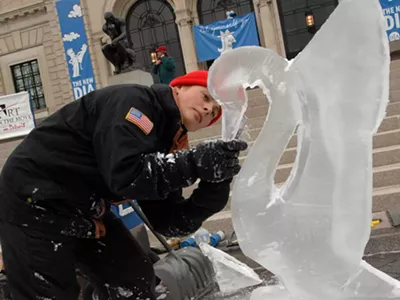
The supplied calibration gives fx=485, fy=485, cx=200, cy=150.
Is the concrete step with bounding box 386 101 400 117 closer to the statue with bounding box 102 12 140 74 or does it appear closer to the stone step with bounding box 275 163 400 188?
the stone step with bounding box 275 163 400 188

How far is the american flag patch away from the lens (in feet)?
5.17

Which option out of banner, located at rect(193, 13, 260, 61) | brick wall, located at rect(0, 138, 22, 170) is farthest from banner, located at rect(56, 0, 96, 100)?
brick wall, located at rect(0, 138, 22, 170)

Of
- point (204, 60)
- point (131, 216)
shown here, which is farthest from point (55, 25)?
point (131, 216)

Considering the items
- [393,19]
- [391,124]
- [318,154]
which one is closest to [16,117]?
[391,124]

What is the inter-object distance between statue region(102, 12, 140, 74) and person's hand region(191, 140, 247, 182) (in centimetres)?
647

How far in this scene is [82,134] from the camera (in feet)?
5.73

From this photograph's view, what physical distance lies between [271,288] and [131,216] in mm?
1758

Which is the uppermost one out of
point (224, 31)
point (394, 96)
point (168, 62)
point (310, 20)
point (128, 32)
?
point (128, 32)

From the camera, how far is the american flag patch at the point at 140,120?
5.17 feet

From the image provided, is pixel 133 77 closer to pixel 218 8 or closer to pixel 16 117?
pixel 16 117

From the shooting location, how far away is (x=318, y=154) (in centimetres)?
146

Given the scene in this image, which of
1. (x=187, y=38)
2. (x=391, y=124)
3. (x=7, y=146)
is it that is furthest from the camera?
(x=187, y=38)

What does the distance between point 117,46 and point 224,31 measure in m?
5.31

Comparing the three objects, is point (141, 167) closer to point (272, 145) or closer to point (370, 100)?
point (272, 145)
